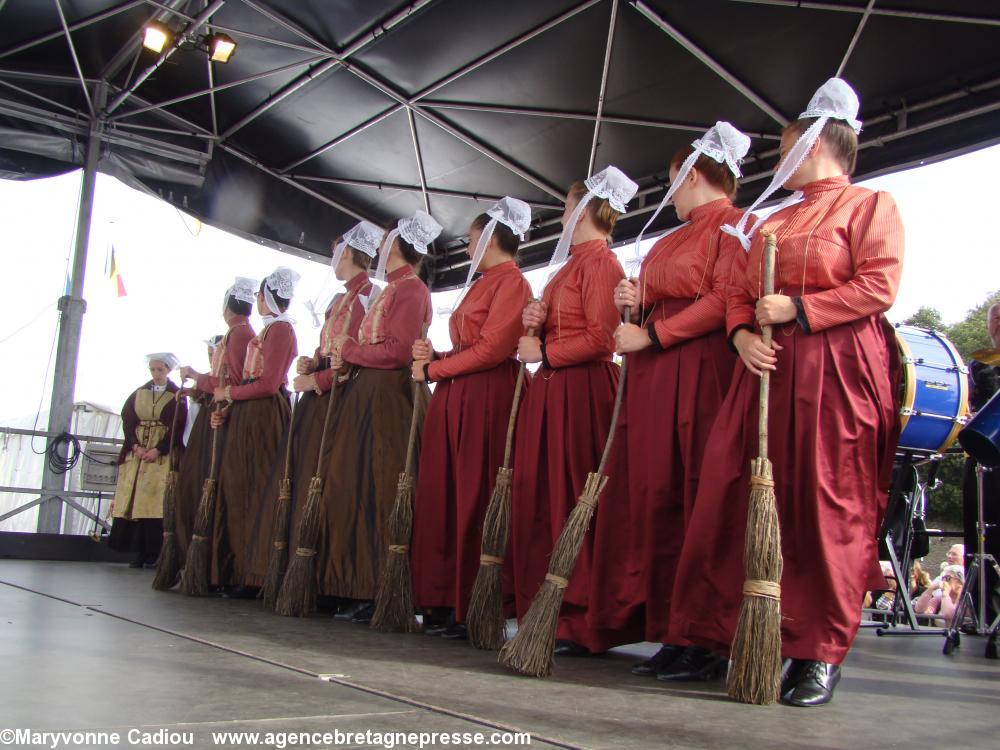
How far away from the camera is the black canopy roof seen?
16.9ft

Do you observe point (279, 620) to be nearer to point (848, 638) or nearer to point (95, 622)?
point (95, 622)

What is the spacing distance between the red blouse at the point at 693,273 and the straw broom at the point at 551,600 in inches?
12.3

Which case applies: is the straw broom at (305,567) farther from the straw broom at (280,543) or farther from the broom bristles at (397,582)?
the broom bristles at (397,582)

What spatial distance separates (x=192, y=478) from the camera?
5242 mm

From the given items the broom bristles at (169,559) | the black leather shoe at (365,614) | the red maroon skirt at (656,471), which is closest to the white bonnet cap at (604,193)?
the red maroon skirt at (656,471)

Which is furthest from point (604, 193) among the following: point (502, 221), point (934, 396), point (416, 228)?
point (934, 396)

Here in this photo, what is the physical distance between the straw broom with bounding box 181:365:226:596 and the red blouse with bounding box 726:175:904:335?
10.4 ft

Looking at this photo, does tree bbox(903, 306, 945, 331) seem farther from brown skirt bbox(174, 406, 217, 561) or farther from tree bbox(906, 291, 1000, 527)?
brown skirt bbox(174, 406, 217, 561)

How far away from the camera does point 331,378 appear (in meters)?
4.41

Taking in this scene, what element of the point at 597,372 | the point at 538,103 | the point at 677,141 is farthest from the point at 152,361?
the point at 597,372

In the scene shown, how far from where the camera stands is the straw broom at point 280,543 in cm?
422

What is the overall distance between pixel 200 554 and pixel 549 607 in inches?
107

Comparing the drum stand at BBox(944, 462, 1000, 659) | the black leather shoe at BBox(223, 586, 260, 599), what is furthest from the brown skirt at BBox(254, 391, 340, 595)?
the drum stand at BBox(944, 462, 1000, 659)

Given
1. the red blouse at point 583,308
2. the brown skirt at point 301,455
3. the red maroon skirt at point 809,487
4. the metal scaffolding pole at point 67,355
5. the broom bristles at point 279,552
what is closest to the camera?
the red maroon skirt at point 809,487
